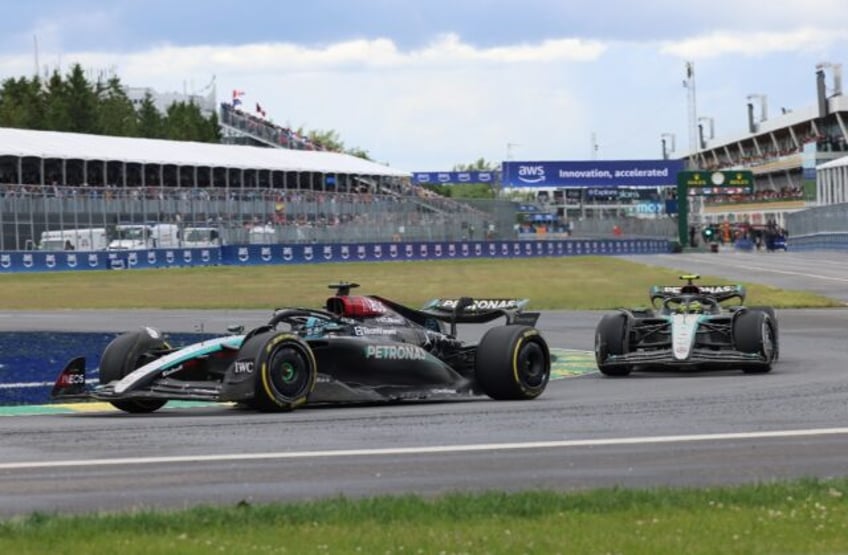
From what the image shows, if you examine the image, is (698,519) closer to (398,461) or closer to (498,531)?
(498,531)

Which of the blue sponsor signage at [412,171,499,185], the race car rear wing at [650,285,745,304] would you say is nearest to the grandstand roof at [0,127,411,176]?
the race car rear wing at [650,285,745,304]

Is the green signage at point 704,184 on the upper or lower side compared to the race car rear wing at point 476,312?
upper

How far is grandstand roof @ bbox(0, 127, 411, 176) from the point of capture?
7400cm

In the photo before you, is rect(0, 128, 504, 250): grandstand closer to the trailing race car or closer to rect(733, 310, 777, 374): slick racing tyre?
the trailing race car

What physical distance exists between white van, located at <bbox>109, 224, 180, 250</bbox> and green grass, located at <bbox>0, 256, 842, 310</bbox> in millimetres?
3124

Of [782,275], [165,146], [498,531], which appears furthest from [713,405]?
[165,146]

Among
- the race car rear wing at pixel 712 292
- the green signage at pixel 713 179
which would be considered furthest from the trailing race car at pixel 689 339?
the green signage at pixel 713 179

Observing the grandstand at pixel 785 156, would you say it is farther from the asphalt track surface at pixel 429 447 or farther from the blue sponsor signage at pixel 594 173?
the asphalt track surface at pixel 429 447

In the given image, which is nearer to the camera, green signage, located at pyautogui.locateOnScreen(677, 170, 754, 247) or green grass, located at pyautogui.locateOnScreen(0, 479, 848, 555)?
green grass, located at pyautogui.locateOnScreen(0, 479, 848, 555)

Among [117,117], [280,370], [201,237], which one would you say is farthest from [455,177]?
[280,370]

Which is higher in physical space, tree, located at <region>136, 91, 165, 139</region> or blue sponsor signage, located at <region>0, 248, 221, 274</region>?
tree, located at <region>136, 91, 165, 139</region>

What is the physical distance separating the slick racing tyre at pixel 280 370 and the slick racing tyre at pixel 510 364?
180 centimetres

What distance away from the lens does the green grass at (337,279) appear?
122 ft

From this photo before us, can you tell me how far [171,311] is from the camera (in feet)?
111
